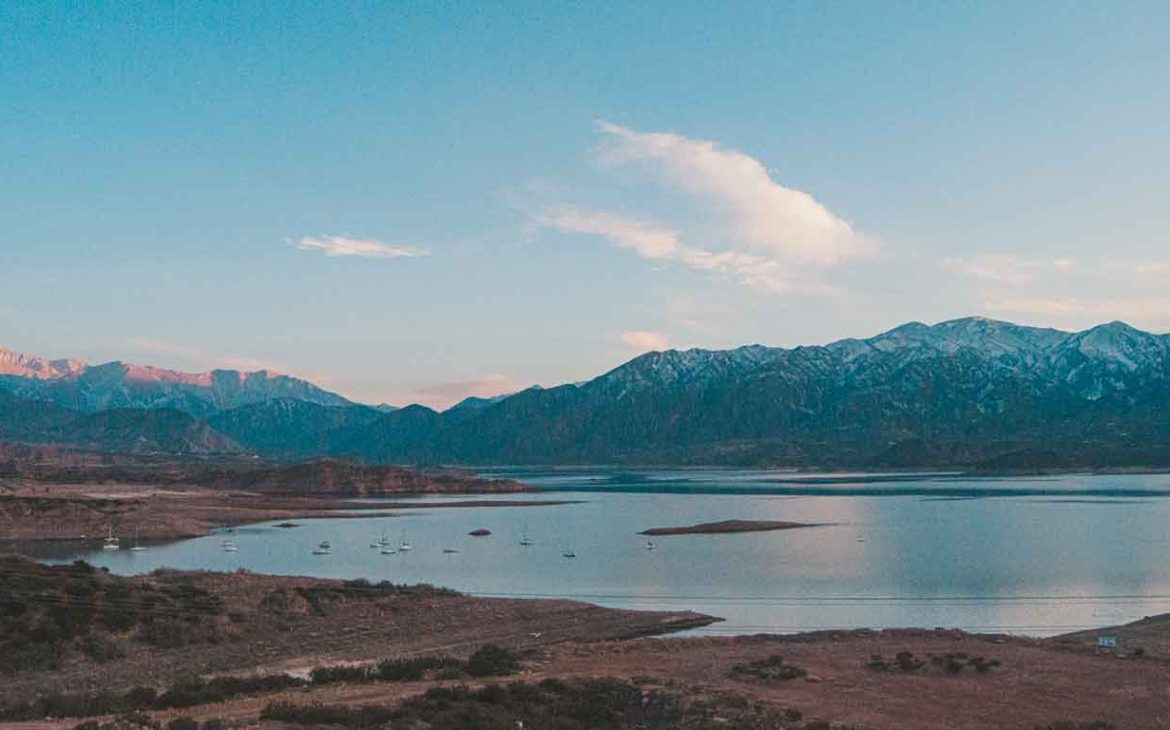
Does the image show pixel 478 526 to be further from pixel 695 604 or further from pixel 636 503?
pixel 695 604

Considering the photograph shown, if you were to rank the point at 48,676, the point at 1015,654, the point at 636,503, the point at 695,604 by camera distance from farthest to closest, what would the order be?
the point at 636,503 → the point at 695,604 → the point at 1015,654 → the point at 48,676

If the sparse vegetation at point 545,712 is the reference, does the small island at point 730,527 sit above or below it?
below

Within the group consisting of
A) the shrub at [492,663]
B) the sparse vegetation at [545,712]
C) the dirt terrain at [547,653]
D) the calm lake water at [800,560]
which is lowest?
the calm lake water at [800,560]

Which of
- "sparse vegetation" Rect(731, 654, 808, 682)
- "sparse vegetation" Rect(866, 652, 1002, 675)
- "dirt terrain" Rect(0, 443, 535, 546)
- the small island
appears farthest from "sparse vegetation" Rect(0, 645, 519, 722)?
"dirt terrain" Rect(0, 443, 535, 546)

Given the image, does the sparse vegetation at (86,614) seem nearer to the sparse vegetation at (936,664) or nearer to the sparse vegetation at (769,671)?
the sparse vegetation at (769,671)

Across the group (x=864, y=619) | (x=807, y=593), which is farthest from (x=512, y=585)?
(x=864, y=619)

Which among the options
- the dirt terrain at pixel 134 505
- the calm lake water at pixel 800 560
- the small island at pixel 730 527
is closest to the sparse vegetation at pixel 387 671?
the calm lake water at pixel 800 560

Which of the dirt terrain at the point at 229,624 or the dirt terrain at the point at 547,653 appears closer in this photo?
the dirt terrain at the point at 547,653

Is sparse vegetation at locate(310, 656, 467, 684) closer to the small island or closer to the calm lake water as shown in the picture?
the calm lake water
